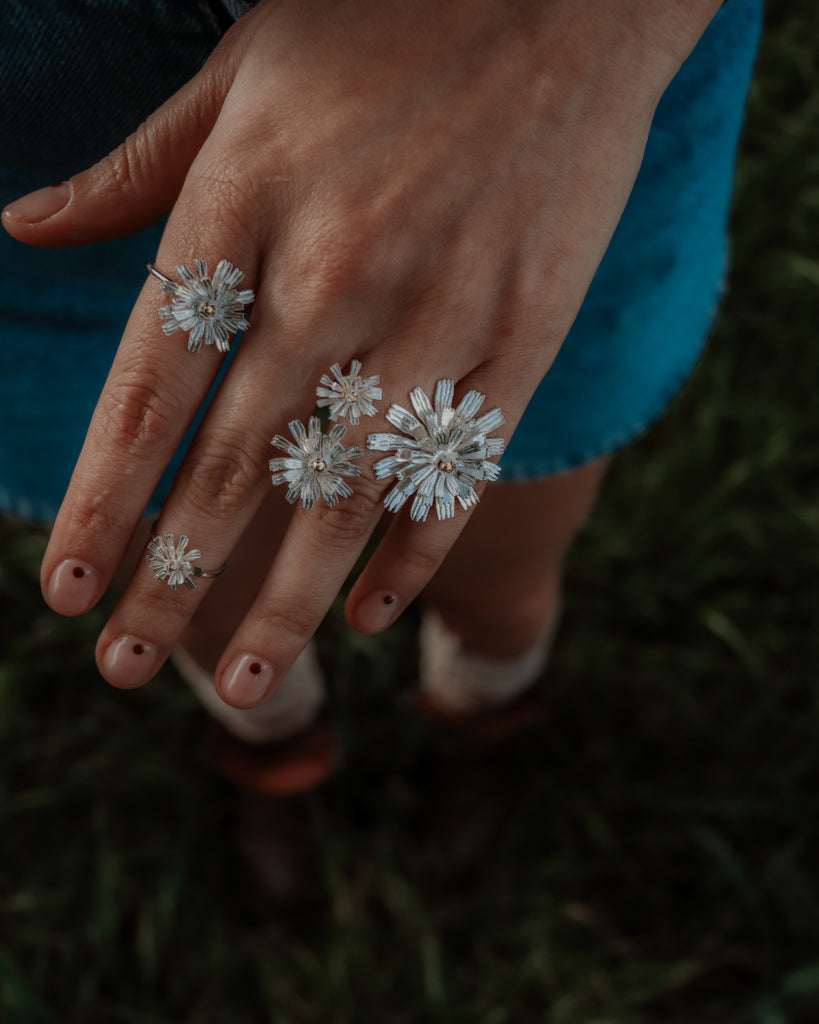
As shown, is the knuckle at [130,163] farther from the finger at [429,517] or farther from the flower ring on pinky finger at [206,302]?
the finger at [429,517]

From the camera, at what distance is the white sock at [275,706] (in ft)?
4.36

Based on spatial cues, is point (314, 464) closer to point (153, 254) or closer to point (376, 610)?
point (376, 610)

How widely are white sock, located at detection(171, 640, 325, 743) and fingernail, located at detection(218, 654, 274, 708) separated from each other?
0.47 metres

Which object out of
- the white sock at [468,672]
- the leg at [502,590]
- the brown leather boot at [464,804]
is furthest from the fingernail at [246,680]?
the brown leather boot at [464,804]

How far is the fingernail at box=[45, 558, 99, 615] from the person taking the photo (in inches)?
30.0

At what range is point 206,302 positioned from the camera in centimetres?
69

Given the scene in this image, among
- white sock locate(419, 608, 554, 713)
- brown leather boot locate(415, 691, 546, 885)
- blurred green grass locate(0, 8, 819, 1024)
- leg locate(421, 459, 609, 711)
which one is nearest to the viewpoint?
leg locate(421, 459, 609, 711)

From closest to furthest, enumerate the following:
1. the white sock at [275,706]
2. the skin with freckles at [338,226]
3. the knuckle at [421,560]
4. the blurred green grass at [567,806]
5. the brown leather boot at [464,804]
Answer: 1. the skin with freckles at [338,226]
2. the knuckle at [421,560]
3. the white sock at [275,706]
4. the blurred green grass at [567,806]
5. the brown leather boot at [464,804]

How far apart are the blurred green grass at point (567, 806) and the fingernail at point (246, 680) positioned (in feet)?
3.77

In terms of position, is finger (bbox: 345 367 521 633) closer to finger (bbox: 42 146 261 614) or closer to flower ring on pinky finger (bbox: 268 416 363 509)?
flower ring on pinky finger (bbox: 268 416 363 509)

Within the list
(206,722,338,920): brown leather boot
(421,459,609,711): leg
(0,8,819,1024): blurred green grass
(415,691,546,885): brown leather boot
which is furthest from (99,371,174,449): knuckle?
(0,8,819,1024): blurred green grass

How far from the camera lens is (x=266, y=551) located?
3.57ft

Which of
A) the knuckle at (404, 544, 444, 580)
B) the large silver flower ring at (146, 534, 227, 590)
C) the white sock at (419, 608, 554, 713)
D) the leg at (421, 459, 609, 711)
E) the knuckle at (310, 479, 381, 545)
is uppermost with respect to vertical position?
the knuckle at (310, 479, 381, 545)

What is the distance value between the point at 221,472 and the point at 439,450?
0.19m
